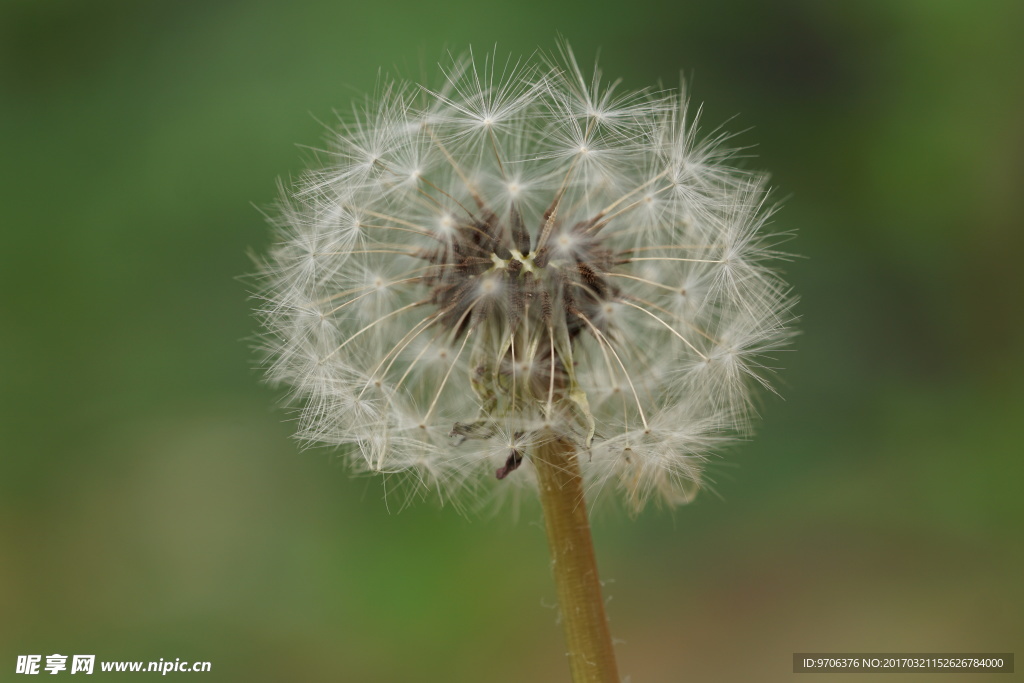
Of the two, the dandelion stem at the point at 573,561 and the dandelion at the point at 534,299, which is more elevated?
the dandelion at the point at 534,299

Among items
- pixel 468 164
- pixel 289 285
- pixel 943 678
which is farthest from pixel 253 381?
pixel 943 678

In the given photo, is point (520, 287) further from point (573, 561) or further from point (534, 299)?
point (573, 561)

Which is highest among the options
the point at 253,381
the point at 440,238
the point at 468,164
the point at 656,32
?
the point at 656,32

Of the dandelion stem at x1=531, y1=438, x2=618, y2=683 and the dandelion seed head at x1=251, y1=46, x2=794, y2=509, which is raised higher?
the dandelion seed head at x1=251, y1=46, x2=794, y2=509

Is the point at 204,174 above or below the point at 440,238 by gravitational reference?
above

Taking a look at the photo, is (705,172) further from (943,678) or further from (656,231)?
(943,678)

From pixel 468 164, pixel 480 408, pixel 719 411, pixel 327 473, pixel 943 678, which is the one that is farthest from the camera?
pixel 327 473
